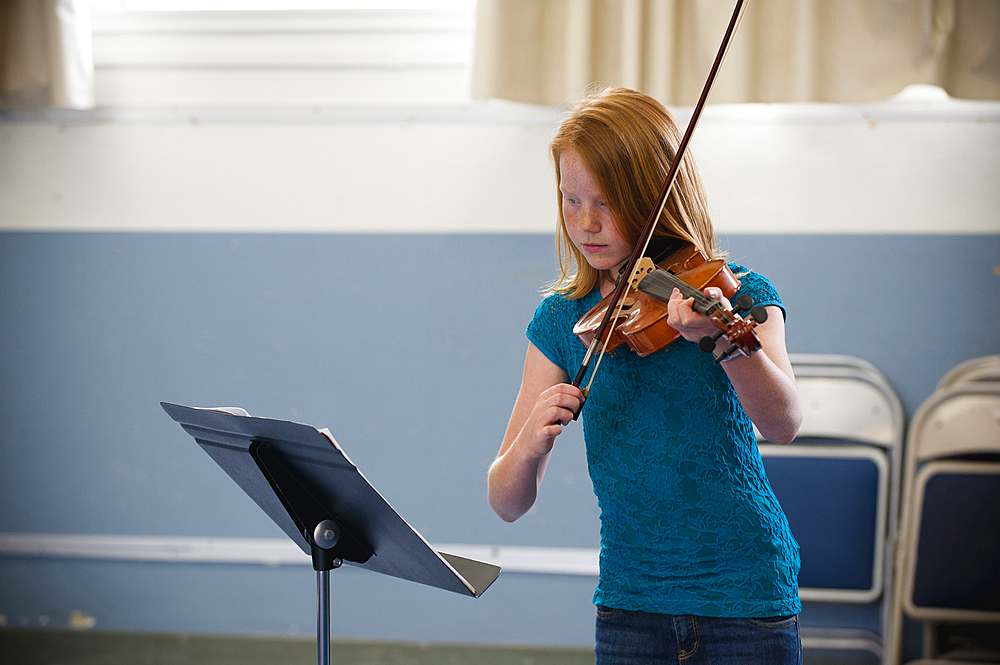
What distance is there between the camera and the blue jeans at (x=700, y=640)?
85 centimetres

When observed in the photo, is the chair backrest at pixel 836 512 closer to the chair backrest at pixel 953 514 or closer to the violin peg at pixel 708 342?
the chair backrest at pixel 953 514

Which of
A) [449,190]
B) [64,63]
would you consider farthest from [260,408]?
[64,63]

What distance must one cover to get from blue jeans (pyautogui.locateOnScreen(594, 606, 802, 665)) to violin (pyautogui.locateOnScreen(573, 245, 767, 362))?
0.99 ft

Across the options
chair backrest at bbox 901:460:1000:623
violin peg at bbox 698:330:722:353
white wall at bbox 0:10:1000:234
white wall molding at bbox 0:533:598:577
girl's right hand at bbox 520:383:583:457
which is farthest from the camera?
white wall molding at bbox 0:533:598:577

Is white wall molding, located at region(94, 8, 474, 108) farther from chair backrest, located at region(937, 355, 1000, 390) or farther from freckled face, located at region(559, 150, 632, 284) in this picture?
chair backrest, located at region(937, 355, 1000, 390)

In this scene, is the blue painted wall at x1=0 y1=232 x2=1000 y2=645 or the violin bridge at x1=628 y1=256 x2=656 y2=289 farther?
the blue painted wall at x1=0 y1=232 x2=1000 y2=645

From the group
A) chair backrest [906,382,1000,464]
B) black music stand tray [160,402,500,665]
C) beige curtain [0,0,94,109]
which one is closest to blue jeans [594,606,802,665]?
black music stand tray [160,402,500,665]

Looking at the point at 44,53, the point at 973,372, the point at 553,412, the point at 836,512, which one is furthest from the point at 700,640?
the point at 44,53

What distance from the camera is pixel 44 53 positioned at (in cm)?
205

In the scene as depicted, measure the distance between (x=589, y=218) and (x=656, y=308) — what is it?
14cm

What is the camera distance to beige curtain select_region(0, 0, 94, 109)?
202 centimetres

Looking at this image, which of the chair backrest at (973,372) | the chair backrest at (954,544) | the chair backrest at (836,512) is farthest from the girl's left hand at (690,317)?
the chair backrest at (973,372)

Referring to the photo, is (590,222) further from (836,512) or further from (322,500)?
(836,512)

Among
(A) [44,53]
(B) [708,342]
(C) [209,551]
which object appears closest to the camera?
(B) [708,342]
